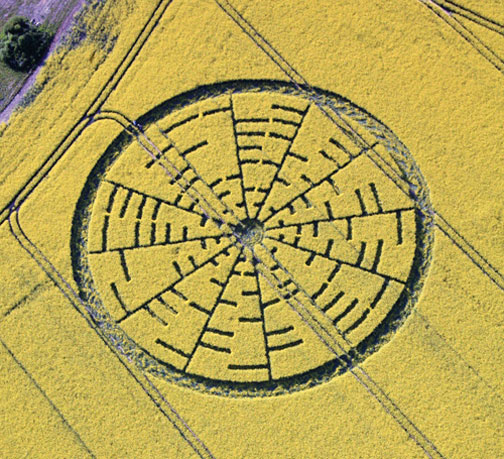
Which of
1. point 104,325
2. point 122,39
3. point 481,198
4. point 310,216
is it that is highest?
point 122,39

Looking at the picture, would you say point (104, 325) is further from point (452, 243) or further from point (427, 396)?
point (452, 243)

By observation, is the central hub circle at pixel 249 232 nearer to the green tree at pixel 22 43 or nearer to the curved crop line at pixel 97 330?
the curved crop line at pixel 97 330

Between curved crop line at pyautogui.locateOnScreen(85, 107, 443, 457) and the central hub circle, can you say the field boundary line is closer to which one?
curved crop line at pyautogui.locateOnScreen(85, 107, 443, 457)

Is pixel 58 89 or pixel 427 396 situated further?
pixel 58 89

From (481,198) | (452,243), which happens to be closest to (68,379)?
(452,243)

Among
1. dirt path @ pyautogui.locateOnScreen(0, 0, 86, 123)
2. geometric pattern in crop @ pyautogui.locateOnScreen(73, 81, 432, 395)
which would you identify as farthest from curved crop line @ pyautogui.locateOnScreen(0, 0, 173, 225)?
dirt path @ pyautogui.locateOnScreen(0, 0, 86, 123)

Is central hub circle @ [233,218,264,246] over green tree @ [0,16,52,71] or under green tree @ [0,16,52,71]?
under
